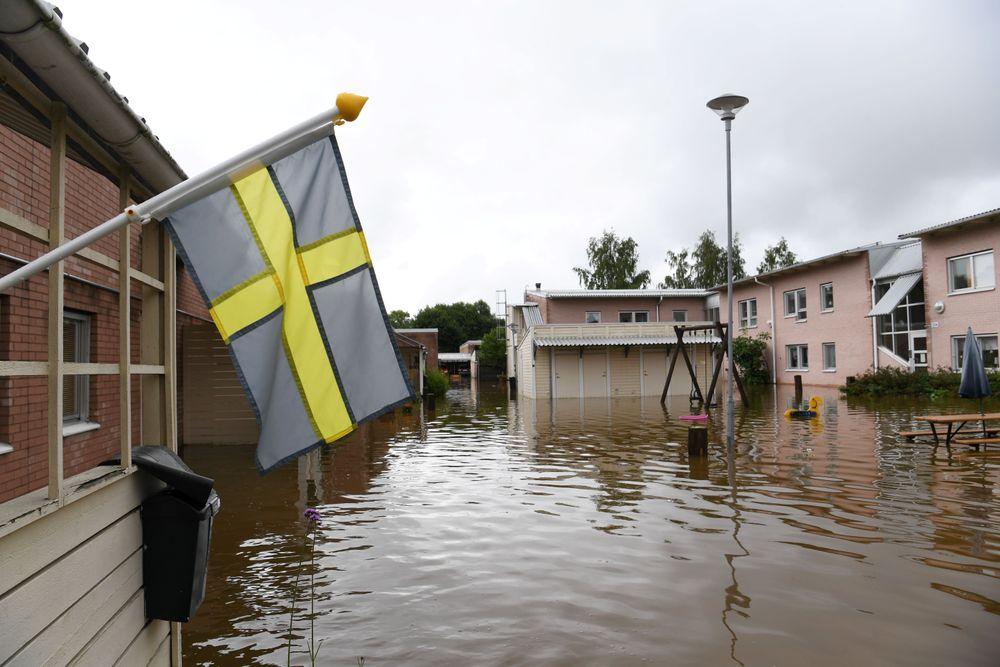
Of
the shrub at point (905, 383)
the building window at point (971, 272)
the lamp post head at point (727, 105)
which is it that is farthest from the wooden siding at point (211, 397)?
the building window at point (971, 272)

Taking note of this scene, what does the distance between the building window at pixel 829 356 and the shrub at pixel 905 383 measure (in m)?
3.77

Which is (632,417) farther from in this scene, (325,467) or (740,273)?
(740,273)

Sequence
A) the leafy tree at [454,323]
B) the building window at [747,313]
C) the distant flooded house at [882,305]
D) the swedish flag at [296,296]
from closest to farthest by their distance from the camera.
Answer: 1. the swedish flag at [296,296]
2. the distant flooded house at [882,305]
3. the building window at [747,313]
4. the leafy tree at [454,323]

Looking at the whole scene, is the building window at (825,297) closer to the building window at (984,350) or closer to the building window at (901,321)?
the building window at (901,321)

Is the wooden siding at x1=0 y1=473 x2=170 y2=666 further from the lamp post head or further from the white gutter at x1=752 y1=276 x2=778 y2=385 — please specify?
the white gutter at x1=752 y1=276 x2=778 y2=385

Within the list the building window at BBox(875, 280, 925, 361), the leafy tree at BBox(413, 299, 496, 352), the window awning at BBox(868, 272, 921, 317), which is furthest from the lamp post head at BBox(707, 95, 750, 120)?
the leafy tree at BBox(413, 299, 496, 352)

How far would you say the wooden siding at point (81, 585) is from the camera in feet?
7.11

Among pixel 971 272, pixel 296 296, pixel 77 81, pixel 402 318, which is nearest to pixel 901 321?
pixel 971 272

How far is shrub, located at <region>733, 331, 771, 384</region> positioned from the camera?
35.0 metres

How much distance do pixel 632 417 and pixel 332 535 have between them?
14.0m

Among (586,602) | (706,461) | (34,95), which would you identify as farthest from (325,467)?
(34,95)

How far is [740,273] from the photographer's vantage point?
54375mm

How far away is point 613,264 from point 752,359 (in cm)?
2035

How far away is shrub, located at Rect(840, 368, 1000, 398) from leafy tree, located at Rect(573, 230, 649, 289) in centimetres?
2736
